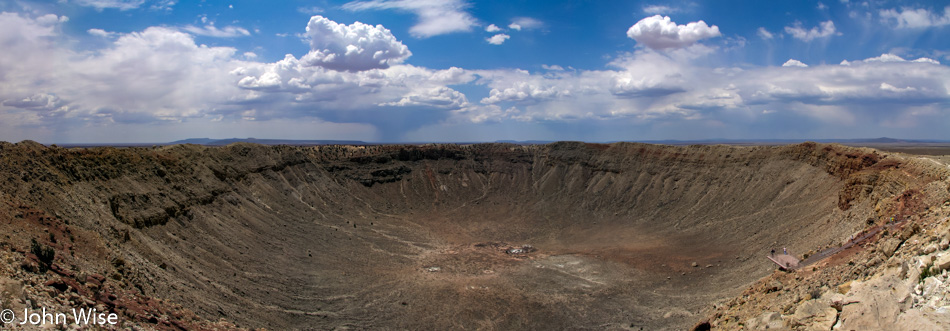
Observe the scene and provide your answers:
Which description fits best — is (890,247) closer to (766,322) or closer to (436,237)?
(766,322)

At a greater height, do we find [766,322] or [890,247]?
[890,247]

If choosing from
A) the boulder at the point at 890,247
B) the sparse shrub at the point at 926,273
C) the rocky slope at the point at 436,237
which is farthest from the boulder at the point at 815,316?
the boulder at the point at 890,247

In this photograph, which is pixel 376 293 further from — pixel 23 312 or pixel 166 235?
pixel 23 312

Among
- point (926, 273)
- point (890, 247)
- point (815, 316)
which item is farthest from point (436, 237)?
point (926, 273)

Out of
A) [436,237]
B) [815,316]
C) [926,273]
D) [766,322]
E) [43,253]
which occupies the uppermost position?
[926,273]

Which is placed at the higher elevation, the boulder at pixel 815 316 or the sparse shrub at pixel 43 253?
the sparse shrub at pixel 43 253

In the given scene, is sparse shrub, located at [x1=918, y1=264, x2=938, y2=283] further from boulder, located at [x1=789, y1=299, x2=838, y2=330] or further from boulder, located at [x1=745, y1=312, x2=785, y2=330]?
boulder, located at [x1=745, y1=312, x2=785, y2=330]

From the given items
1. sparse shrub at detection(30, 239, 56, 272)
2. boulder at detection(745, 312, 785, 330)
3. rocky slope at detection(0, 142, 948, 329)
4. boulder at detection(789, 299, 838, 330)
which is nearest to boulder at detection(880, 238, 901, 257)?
rocky slope at detection(0, 142, 948, 329)


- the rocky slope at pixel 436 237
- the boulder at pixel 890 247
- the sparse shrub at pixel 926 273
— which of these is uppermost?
the sparse shrub at pixel 926 273

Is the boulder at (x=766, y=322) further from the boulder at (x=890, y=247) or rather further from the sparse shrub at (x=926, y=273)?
the boulder at (x=890, y=247)
